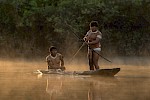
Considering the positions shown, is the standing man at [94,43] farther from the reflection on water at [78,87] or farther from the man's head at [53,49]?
the reflection on water at [78,87]

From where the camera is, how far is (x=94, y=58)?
11156mm

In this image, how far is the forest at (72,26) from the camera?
19406mm

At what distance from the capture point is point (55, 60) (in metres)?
11.2

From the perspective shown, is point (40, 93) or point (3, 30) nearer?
point (40, 93)

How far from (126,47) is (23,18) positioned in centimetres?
451

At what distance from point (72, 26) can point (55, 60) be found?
8109 mm

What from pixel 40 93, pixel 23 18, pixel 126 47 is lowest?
pixel 40 93

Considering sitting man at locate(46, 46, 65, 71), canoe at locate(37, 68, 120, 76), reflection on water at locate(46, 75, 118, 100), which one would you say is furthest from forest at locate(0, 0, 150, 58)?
reflection on water at locate(46, 75, 118, 100)

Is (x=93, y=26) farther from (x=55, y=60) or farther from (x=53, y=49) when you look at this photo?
(x=55, y=60)

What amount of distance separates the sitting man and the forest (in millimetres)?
7876

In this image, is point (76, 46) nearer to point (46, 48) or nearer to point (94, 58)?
point (46, 48)

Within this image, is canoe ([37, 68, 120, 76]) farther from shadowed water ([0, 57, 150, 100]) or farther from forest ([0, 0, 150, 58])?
forest ([0, 0, 150, 58])

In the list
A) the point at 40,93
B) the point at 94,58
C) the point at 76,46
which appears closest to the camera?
the point at 40,93

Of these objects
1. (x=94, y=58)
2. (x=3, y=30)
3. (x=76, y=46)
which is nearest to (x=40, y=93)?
(x=94, y=58)
